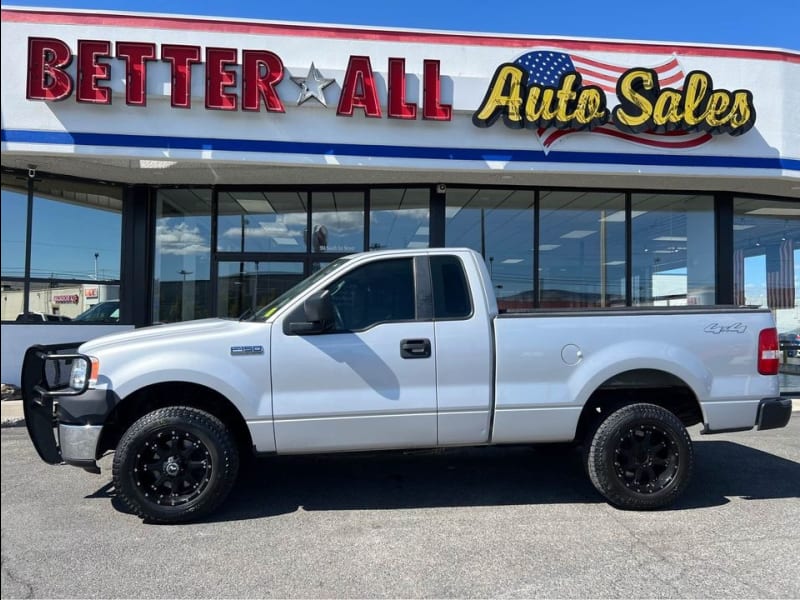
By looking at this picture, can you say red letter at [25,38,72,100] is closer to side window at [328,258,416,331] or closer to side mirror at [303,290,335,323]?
side window at [328,258,416,331]

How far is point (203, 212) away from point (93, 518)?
269 inches

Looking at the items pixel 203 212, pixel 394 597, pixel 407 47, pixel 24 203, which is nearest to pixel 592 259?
pixel 407 47

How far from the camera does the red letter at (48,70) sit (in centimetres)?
833

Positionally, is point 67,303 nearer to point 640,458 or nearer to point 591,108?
point 591,108

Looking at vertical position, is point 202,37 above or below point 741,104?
above

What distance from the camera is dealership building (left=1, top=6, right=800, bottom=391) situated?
8.61m

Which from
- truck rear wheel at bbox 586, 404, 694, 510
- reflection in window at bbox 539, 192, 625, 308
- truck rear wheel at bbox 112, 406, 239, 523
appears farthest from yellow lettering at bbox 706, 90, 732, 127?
truck rear wheel at bbox 112, 406, 239, 523

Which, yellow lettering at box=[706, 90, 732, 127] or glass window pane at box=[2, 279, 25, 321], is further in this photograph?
glass window pane at box=[2, 279, 25, 321]

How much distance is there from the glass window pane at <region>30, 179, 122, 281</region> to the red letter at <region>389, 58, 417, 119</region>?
494 cm

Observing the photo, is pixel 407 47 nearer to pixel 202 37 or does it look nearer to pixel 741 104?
pixel 202 37

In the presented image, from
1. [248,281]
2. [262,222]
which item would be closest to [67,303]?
[248,281]

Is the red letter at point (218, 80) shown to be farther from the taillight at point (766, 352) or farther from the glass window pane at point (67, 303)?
the taillight at point (766, 352)

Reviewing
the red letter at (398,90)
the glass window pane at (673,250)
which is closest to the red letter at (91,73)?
the red letter at (398,90)

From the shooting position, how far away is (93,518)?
4.59 m
